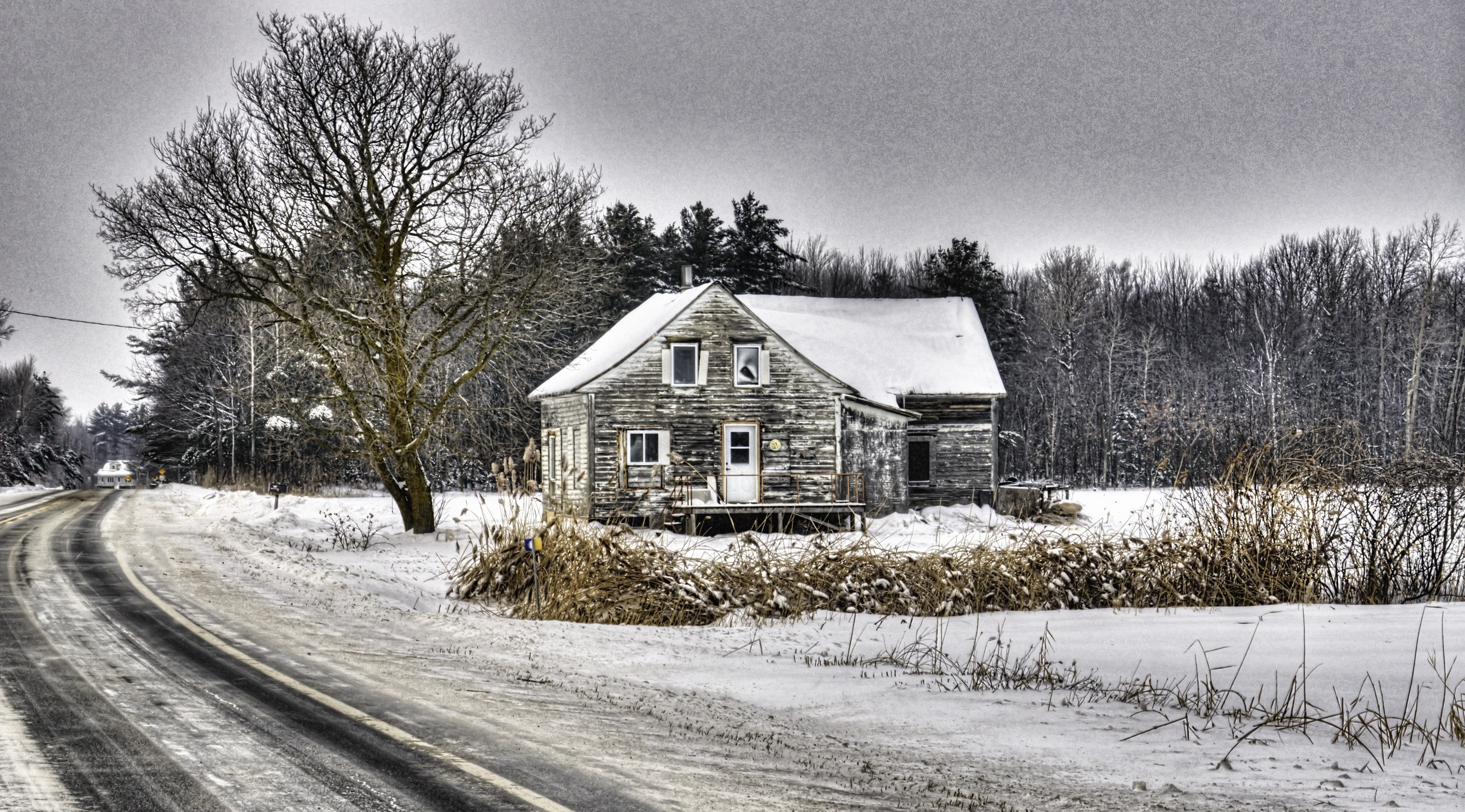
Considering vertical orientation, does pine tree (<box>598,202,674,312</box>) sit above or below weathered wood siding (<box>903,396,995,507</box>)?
above

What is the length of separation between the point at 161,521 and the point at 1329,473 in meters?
23.3

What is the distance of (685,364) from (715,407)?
4.58 feet

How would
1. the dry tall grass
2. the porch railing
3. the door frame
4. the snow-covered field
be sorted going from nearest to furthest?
the snow-covered field → the dry tall grass → the porch railing → the door frame

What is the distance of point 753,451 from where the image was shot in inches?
1090

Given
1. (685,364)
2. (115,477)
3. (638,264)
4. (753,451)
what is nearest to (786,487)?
(753,451)

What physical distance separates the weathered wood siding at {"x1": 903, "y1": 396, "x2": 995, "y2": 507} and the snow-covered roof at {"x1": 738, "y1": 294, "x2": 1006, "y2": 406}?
480 millimetres

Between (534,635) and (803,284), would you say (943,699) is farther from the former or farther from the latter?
(803,284)

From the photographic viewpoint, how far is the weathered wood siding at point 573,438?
26.8 m

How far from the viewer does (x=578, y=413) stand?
28.1m

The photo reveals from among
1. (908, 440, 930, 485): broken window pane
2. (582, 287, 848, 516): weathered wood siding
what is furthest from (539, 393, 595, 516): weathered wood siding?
(908, 440, 930, 485): broken window pane

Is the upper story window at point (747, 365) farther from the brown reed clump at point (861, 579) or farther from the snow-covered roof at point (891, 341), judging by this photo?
the brown reed clump at point (861, 579)

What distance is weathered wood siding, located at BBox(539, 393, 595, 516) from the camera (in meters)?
26.8

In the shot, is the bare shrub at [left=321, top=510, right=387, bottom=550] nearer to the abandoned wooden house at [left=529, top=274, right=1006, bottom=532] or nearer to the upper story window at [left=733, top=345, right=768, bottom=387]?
the abandoned wooden house at [left=529, top=274, right=1006, bottom=532]

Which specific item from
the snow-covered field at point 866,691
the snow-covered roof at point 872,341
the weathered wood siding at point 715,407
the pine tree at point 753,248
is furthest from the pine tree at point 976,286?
the snow-covered field at point 866,691
